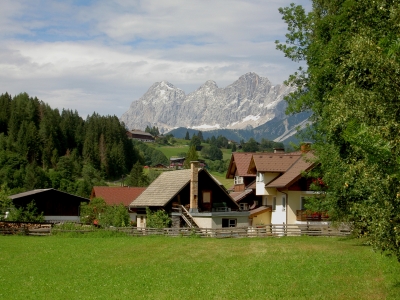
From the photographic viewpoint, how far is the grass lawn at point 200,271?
73.7 feet

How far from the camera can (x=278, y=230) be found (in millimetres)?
47562

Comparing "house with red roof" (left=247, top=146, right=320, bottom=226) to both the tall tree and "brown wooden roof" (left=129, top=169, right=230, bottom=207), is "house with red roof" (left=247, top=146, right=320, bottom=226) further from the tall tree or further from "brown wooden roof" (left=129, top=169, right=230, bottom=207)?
the tall tree

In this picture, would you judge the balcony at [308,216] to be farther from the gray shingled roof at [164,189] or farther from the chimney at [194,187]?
the gray shingled roof at [164,189]

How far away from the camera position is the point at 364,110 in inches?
686

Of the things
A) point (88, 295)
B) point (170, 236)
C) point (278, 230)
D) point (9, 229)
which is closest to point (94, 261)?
point (88, 295)

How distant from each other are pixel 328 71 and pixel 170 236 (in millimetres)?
22161

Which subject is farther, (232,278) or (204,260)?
(204,260)

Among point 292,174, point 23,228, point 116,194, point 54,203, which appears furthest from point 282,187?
point 116,194

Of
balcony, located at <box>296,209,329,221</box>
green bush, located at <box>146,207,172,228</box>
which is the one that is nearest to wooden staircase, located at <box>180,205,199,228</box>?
green bush, located at <box>146,207,172,228</box>

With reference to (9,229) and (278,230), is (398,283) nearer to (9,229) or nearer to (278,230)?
(278,230)

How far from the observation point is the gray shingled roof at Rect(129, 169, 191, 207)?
54250mm

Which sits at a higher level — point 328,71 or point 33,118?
point 33,118

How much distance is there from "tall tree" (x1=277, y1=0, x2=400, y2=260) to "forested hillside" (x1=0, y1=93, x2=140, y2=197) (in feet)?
315

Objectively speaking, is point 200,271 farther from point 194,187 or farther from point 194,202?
point 194,187
